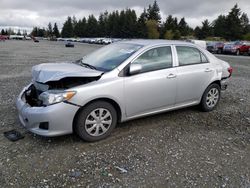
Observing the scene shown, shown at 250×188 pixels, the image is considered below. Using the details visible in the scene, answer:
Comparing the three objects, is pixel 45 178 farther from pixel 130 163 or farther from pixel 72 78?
pixel 72 78

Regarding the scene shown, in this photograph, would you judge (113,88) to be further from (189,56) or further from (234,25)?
(234,25)

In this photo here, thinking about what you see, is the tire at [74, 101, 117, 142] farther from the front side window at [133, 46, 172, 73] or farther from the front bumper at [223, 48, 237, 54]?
the front bumper at [223, 48, 237, 54]

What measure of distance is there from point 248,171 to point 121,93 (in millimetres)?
2104

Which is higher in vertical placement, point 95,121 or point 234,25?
point 234,25

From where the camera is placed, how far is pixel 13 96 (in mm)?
6125

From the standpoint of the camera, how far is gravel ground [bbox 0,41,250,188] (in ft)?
9.71

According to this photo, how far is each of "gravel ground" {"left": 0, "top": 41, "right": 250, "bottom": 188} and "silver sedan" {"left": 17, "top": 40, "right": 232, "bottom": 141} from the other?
29 centimetres

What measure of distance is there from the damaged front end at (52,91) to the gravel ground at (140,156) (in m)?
0.62

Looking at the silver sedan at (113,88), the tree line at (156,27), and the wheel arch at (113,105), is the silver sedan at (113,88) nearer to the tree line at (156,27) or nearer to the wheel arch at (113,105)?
the wheel arch at (113,105)

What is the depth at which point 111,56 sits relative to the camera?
4.46m

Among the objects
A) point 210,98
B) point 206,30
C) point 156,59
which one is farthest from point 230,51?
point 206,30

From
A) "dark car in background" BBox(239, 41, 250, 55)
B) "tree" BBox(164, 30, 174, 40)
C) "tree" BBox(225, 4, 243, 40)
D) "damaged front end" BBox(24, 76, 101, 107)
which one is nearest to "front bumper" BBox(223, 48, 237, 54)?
"dark car in background" BBox(239, 41, 250, 55)

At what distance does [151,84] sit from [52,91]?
1659 millimetres

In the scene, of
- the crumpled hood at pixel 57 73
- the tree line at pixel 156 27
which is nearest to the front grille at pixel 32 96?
the crumpled hood at pixel 57 73
